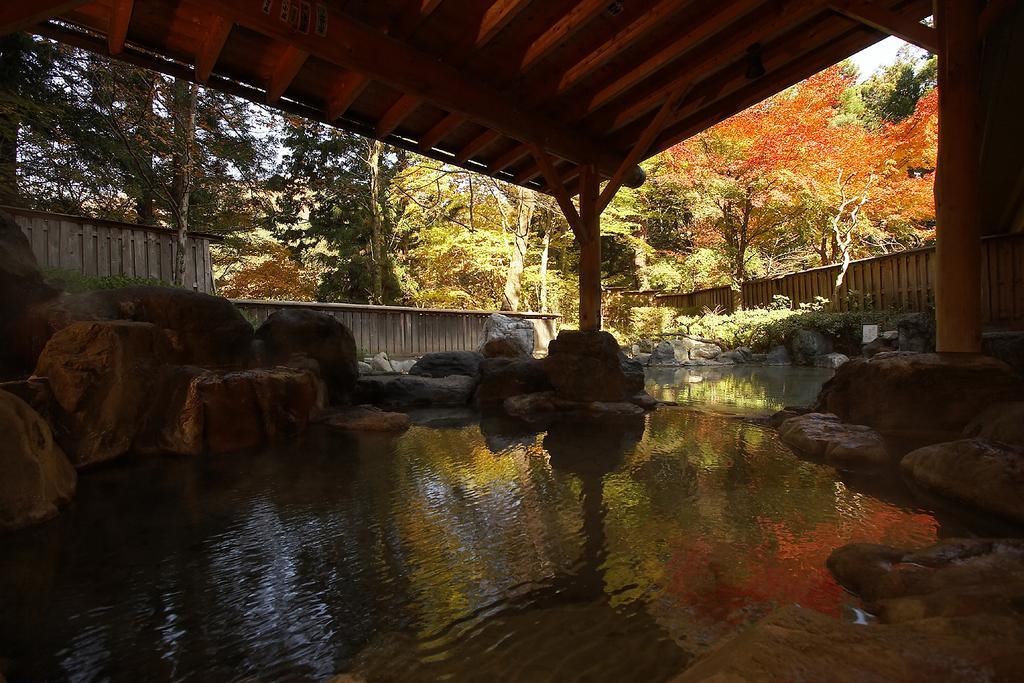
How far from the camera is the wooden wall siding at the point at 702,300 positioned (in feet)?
55.8

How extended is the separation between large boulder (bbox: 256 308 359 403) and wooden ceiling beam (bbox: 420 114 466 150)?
2.96m

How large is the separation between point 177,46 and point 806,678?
5586mm

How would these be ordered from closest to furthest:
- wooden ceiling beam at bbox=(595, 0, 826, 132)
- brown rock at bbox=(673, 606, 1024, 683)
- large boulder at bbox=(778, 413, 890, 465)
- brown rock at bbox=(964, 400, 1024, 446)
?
brown rock at bbox=(673, 606, 1024, 683), brown rock at bbox=(964, 400, 1024, 446), large boulder at bbox=(778, 413, 890, 465), wooden ceiling beam at bbox=(595, 0, 826, 132)

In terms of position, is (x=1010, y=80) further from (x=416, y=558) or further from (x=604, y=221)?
(x=604, y=221)

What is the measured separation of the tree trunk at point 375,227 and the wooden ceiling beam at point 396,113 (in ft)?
28.3

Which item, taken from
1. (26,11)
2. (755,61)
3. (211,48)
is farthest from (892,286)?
(26,11)

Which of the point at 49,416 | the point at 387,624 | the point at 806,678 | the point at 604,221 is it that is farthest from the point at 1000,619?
the point at 604,221

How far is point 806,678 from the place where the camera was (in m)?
1.04

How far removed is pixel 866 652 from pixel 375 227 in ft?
46.4

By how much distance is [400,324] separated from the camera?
456 inches

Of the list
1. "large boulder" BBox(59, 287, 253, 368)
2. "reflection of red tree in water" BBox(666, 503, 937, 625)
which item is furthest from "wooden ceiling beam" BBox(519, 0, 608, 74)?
"large boulder" BBox(59, 287, 253, 368)

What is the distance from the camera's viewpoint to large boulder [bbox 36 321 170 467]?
395 centimetres

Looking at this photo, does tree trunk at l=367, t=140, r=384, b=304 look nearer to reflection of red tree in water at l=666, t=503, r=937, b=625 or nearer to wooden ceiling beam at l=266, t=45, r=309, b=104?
wooden ceiling beam at l=266, t=45, r=309, b=104

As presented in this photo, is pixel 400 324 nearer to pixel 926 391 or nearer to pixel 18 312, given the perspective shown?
pixel 18 312
